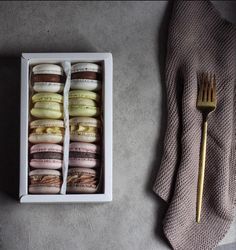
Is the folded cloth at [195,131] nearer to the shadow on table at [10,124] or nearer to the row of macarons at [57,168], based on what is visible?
the row of macarons at [57,168]

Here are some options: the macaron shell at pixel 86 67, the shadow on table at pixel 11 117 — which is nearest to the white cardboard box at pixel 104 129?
the macaron shell at pixel 86 67

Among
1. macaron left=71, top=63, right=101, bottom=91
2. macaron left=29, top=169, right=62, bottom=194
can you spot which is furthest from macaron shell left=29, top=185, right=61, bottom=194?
macaron left=71, top=63, right=101, bottom=91

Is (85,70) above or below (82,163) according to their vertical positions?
above

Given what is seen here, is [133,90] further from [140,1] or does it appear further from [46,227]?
[46,227]

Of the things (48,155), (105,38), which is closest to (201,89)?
(105,38)

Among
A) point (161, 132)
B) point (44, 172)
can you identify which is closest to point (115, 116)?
point (161, 132)

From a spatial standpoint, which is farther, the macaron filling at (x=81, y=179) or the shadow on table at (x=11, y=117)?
the shadow on table at (x=11, y=117)
